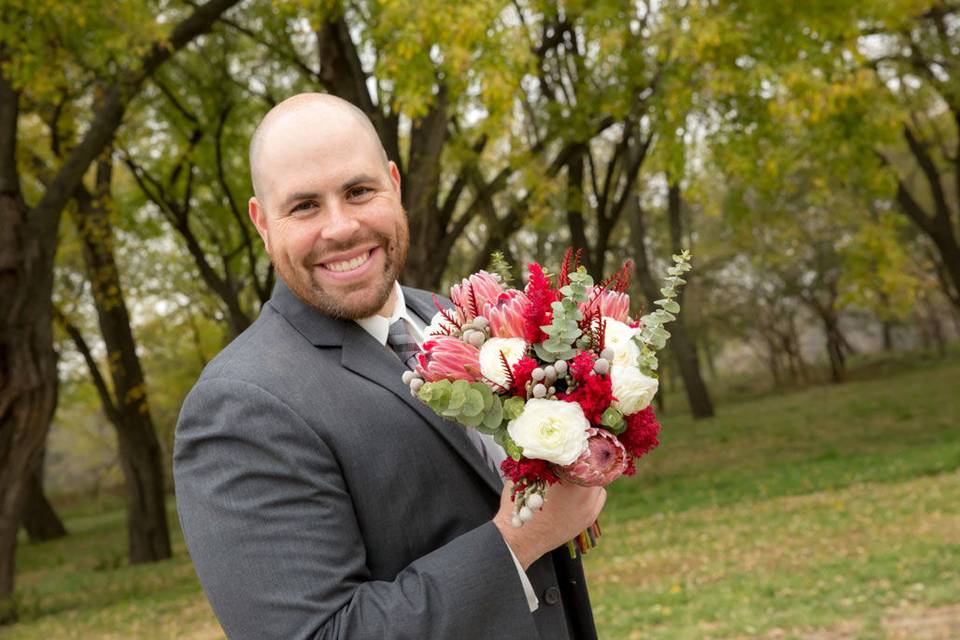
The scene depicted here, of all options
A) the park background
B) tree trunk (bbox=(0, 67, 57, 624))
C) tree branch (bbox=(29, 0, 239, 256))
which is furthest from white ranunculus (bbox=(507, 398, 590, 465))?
tree branch (bbox=(29, 0, 239, 256))

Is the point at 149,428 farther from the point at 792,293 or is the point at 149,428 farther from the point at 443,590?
the point at 792,293

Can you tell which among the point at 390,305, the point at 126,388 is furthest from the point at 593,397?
the point at 126,388

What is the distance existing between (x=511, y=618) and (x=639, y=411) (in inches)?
21.4

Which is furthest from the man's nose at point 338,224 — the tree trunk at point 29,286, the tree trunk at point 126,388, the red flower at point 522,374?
the tree trunk at point 126,388

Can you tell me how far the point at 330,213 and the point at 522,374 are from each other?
0.65 m

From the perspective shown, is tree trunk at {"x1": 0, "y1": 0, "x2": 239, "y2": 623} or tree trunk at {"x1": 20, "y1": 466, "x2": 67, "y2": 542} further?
tree trunk at {"x1": 20, "y1": 466, "x2": 67, "y2": 542}

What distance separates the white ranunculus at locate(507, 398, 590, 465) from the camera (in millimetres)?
2100

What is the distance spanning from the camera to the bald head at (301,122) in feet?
8.09

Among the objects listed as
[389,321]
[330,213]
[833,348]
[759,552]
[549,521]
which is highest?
[833,348]

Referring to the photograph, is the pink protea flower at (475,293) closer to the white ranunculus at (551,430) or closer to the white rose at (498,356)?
the white rose at (498,356)

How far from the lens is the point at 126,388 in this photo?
56.4 feet

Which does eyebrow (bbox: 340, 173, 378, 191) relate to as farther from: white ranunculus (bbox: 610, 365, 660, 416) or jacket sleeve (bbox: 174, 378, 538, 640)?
white ranunculus (bbox: 610, 365, 660, 416)

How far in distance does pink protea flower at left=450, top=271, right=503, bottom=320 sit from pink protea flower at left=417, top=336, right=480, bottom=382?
171 millimetres

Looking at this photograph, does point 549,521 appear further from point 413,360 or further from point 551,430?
point 413,360
